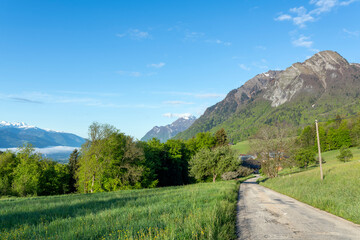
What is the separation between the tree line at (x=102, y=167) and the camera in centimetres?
4934

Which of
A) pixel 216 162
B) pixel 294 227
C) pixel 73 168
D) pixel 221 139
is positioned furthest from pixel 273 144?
pixel 73 168

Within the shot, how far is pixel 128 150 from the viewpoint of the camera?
52688mm

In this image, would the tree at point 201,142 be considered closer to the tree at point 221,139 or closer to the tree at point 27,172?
the tree at point 221,139

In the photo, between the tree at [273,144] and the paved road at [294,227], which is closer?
the paved road at [294,227]

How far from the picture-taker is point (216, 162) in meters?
56.1

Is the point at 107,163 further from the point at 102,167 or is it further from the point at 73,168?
the point at 73,168

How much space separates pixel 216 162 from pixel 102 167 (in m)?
27.9

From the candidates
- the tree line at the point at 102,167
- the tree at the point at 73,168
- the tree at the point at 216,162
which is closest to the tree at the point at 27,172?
the tree line at the point at 102,167

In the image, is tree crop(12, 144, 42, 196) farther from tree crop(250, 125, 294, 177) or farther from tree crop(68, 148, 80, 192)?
tree crop(250, 125, 294, 177)

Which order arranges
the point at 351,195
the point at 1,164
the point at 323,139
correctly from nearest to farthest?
the point at 351,195 < the point at 1,164 < the point at 323,139

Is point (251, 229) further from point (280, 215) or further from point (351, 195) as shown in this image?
point (351, 195)

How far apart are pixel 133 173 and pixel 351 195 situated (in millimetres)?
42392

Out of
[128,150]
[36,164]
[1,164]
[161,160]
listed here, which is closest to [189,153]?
[161,160]

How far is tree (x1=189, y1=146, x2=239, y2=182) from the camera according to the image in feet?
178
